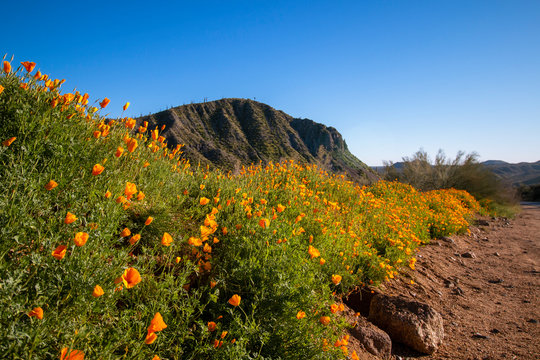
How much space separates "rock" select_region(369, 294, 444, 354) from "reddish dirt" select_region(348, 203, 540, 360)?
0.29 feet

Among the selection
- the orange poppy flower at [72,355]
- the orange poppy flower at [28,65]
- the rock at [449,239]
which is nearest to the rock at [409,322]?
the orange poppy flower at [72,355]

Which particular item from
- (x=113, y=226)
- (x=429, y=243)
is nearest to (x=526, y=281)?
(x=429, y=243)

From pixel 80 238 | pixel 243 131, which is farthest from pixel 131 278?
pixel 243 131

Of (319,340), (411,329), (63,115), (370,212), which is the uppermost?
(63,115)

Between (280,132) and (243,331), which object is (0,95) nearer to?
(243,331)

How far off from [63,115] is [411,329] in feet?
11.6

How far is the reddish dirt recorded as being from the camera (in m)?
2.67

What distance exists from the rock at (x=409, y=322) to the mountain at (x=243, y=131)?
30550 millimetres

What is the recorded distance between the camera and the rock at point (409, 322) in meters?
2.49

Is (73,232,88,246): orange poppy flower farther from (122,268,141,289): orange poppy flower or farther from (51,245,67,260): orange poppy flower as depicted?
(122,268,141,289): orange poppy flower

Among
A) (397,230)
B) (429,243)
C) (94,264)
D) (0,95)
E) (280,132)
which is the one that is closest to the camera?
(94,264)

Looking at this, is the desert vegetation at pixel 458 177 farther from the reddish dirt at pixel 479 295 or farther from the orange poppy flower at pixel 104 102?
the orange poppy flower at pixel 104 102

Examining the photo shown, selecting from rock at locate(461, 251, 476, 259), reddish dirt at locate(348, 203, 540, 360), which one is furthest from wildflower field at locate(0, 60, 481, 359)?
rock at locate(461, 251, 476, 259)

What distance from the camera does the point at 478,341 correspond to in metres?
2.78
